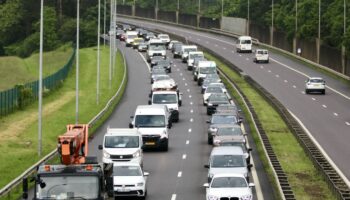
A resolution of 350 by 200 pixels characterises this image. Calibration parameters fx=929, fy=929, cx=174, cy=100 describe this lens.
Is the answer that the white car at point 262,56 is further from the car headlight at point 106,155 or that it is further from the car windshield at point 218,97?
the car headlight at point 106,155

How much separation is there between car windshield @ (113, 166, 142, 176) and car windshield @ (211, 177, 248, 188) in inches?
123

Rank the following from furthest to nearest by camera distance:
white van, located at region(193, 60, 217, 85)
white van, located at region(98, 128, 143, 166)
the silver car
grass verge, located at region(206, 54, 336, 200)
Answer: white van, located at region(193, 60, 217, 85), white van, located at region(98, 128, 143, 166), the silver car, grass verge, located at region(206, 54, 336, 200)

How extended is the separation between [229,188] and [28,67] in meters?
91.2

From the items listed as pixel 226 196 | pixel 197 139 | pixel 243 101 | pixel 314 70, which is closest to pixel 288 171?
pixel 226 196

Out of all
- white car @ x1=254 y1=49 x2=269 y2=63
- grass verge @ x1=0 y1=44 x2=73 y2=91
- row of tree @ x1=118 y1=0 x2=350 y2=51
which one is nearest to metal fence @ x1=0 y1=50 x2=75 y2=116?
grass verge @ x1=0 y1=44 x2=73 y2=91

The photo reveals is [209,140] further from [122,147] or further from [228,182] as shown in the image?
[228,182]

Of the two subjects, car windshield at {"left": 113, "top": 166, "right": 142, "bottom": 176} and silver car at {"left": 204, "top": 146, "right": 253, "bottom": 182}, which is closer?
car windshield at {"left": 113, "top": 166, "right": 142, "bottom": 176}

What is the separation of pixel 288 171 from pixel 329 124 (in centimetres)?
2139

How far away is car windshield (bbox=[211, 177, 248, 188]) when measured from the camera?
34.0 meters

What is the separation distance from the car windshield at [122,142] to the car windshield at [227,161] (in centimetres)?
456

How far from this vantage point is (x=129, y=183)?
34906 mm

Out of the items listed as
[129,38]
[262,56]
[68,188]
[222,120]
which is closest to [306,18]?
[262,56]

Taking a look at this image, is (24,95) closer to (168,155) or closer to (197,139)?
(197,139)

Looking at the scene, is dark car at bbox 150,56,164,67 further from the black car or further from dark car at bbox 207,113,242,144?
dark car at bbox 207,113,242,144
